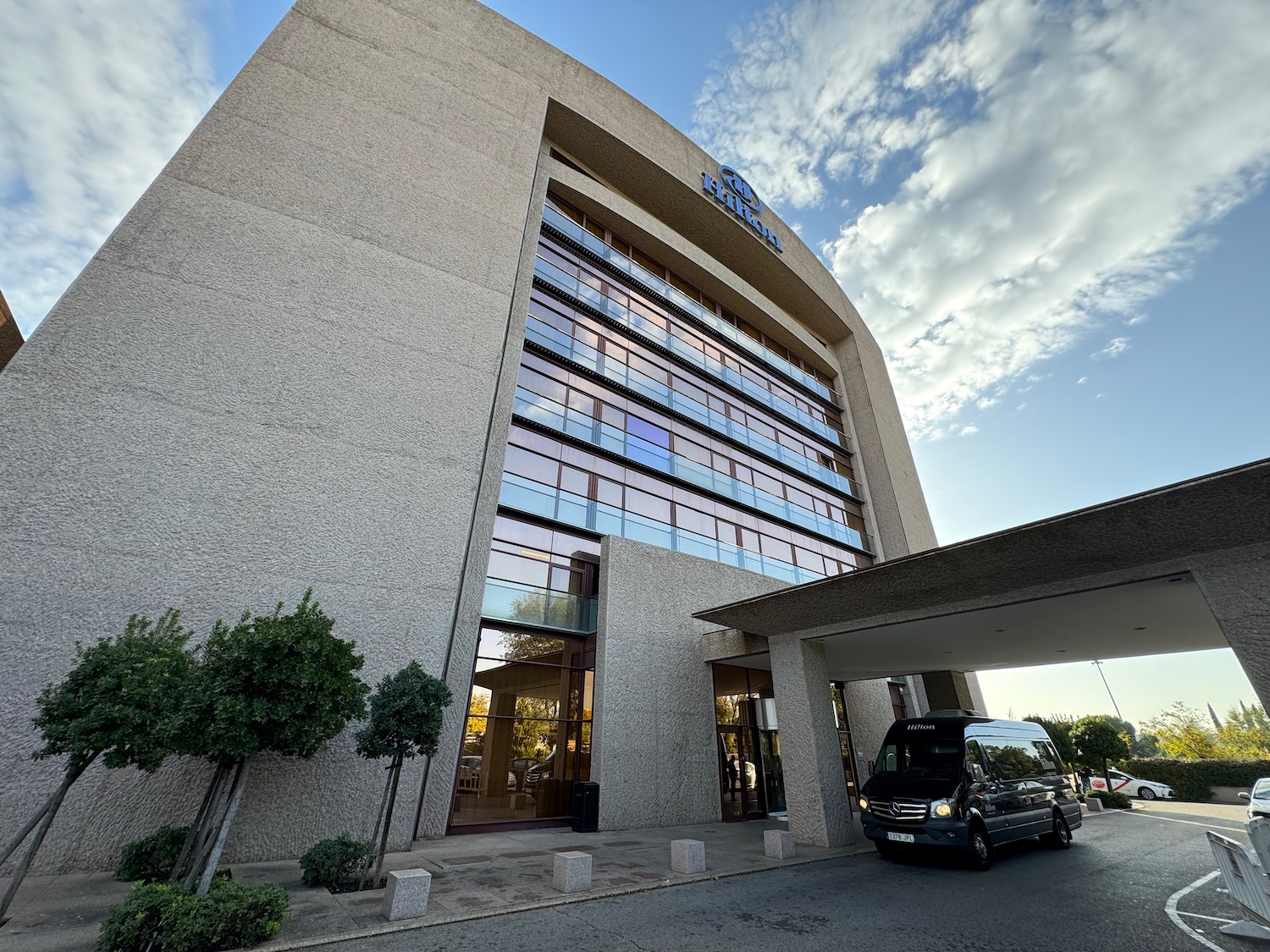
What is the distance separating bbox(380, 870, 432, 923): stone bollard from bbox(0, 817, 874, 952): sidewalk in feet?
0.37

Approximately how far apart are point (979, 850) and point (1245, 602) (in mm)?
5540

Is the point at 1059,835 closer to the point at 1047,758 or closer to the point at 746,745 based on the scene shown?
the point at 1047,758

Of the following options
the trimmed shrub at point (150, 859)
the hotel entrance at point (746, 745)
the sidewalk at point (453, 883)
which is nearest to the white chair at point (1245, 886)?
the sidewalk at point (453, 883)

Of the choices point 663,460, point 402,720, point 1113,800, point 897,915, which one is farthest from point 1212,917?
point 1113,800

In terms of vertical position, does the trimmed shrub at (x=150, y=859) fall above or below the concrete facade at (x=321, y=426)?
below

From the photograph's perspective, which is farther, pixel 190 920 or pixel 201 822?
pixel 201 822

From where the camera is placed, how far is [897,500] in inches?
1060

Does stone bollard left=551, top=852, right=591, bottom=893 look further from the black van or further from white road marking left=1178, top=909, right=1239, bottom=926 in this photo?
white road marking left=1178, top=909, right=1239, bottom=926

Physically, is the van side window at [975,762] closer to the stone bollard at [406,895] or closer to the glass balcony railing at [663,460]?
the stone bollard at [406,895]

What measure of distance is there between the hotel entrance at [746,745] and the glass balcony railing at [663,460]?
6569mm

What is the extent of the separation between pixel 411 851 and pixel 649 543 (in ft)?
30.3

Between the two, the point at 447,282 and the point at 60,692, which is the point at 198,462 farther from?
the point at 447,282

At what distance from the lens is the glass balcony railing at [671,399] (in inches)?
685

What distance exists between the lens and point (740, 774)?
15.8m
